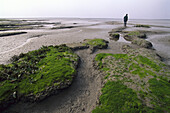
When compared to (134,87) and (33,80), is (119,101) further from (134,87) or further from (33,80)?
(33,80)

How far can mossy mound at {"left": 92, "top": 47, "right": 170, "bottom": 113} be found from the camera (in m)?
4.86

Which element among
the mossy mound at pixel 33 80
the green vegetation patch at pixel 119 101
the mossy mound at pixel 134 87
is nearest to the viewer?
the green vegetation patch at pixel 119 101

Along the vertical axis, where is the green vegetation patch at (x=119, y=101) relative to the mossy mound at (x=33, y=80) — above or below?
below

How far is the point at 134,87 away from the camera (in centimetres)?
616

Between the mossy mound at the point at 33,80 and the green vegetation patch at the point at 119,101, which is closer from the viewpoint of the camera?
the green vegetation patch at the point at 119,101

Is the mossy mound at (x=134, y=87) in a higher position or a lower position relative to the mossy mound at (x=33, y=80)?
lower

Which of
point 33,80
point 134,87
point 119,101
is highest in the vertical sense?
point 33,80

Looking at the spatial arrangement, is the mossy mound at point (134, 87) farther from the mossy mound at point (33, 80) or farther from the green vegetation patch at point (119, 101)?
the mossy mound at point (33, 80)

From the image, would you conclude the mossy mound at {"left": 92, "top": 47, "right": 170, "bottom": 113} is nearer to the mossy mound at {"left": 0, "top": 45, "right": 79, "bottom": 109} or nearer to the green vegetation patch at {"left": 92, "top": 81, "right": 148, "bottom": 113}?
the green vegetation patch at {"left": 92, "top": 81, "right": 148, "bottom": 113}

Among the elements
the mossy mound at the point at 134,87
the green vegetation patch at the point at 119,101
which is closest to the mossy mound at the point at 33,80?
the green vegetation patch at the point at 119,101

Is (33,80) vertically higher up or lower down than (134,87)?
higher up

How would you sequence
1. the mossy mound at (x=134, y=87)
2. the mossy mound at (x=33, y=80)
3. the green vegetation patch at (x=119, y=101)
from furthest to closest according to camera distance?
the mossy mound at (x=33, y=80)
the mossy mound at (x=134, y=87)
the green vegetation patch at (x=119, y=101)

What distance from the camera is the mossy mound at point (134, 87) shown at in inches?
191

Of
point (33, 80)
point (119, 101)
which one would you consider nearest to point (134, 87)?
point (119, 101)
